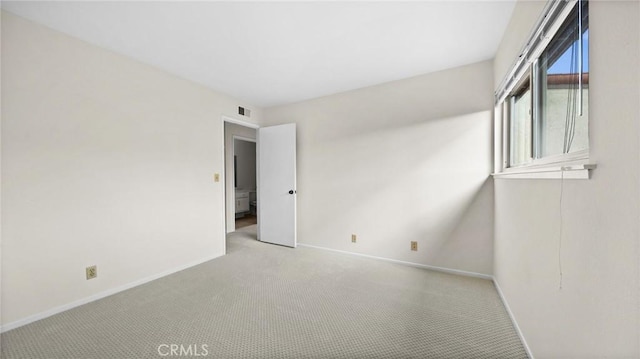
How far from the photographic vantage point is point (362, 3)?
170 centimetres

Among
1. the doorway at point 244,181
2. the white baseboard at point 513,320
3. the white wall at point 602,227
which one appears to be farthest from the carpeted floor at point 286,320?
the doorway at point 244,181

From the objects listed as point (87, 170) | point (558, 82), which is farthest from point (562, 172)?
point (87, 170)

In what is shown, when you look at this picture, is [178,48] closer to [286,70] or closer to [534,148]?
[286,70]

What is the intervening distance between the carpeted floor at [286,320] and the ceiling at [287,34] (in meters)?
2.40

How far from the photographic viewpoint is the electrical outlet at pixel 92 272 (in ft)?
→ 7.00

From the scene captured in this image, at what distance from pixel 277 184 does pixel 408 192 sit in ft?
6.83

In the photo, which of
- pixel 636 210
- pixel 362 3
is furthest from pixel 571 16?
pixel 362 3

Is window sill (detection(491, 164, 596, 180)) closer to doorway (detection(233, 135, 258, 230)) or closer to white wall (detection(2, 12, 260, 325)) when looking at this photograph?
white wall (detection(2, 12, 260, 325))

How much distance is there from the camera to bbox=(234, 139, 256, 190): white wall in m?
6.82

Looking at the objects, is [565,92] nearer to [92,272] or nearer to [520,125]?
[520,125]

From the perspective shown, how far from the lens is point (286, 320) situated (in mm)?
1835

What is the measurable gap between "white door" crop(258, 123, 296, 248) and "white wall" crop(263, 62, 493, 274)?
16 centimetres

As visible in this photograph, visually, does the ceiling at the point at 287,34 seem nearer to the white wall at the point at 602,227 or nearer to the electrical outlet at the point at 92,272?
the white wall at the point at 602,227

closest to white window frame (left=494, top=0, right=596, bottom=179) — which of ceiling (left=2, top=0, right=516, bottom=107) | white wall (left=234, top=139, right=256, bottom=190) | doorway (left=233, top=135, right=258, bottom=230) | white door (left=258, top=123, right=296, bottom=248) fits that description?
ceiling (left=2, top=0, right=516, bottom=107)
